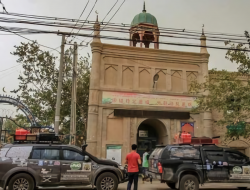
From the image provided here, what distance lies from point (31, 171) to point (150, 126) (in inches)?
479

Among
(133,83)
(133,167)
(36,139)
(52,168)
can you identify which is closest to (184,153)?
(133,167)

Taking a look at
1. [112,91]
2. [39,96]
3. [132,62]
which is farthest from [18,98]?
[132,62]

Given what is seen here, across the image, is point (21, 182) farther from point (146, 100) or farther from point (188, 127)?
point (188, 127)

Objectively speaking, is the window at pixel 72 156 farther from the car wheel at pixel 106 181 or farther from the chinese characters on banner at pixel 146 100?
the chinese characters on banner at pixel 146 100

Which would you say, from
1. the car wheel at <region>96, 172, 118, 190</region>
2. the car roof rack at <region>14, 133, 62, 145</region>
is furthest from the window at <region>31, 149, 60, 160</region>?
the car wheel at <region>96, 172, 118, 190</region>

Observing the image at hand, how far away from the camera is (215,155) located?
1083cm

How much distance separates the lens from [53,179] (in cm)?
991

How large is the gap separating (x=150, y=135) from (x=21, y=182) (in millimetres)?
12277

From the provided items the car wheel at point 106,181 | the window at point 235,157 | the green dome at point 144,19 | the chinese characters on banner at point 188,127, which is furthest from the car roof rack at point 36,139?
the green dome at point 144,19

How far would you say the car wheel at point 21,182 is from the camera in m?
9.54

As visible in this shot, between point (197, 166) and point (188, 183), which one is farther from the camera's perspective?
point (197, 166)

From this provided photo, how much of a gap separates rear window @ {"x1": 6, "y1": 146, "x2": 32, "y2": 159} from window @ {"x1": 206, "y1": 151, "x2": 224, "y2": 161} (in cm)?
684

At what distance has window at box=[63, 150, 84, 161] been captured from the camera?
10.2 m

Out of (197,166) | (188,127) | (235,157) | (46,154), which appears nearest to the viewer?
(46,154)
